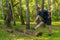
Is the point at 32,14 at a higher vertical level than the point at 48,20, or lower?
lower

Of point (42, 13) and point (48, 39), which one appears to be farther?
point (42, 13)

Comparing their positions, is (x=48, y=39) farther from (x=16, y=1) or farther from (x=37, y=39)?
(x=16, y=1)

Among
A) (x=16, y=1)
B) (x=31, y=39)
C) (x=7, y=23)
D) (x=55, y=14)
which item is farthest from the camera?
(x=55, y=14)

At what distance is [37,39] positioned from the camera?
1423 centimetres

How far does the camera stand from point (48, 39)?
566 inches

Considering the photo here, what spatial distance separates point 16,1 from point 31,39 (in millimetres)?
23397

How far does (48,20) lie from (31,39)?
79.8 inches

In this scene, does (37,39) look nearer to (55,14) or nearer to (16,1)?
(16,1)

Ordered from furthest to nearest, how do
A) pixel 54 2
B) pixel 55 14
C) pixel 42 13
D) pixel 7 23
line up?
pixel 55 14 → pixel 54 2 → pixel 7 23 → pixel 42 13

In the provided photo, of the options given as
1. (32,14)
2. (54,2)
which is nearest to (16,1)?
(54,2)

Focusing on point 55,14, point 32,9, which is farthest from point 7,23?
point 55,14

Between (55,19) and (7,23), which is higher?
(7,23)

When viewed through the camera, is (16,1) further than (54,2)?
No

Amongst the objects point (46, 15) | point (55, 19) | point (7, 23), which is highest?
point (46, 15)
